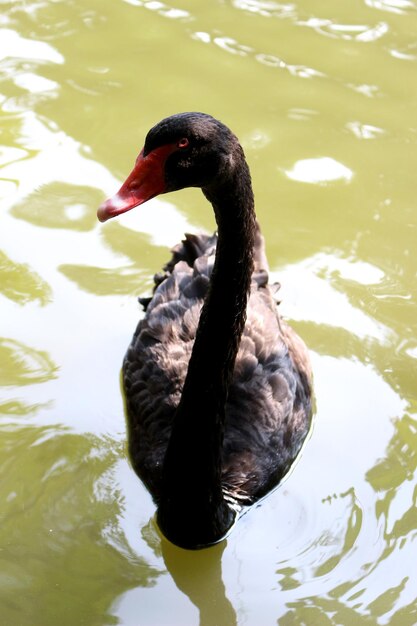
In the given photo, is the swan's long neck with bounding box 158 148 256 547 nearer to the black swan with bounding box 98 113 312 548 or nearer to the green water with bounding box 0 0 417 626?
the black swan with bounding box 98 113 312 548

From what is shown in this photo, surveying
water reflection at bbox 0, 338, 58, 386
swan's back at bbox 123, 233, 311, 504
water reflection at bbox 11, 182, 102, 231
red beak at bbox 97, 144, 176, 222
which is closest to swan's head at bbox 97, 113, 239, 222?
red beak at bbox 97, 144, 176, 222

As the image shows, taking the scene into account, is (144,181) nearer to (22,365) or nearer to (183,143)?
(183,143)

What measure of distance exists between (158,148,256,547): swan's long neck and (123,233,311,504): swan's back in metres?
0.22

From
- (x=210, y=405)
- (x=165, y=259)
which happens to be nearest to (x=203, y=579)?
(x=210, y=405)

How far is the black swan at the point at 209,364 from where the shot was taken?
374 cm

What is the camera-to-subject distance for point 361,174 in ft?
22.0

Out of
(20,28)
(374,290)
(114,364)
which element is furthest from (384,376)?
(20,28)

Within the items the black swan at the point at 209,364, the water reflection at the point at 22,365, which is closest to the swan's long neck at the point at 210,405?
the black swan at the point at 209,364

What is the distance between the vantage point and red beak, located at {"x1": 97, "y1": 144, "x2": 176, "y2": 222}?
3.70 metres

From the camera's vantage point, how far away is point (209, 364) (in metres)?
4.26

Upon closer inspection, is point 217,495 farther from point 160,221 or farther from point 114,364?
point 160,221

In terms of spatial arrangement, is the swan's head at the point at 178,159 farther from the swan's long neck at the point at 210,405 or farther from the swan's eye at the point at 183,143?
the swan's long neck at the point at 210,405

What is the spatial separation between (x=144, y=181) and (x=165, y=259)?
2292 mm

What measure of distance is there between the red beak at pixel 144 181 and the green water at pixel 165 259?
4.97ft
